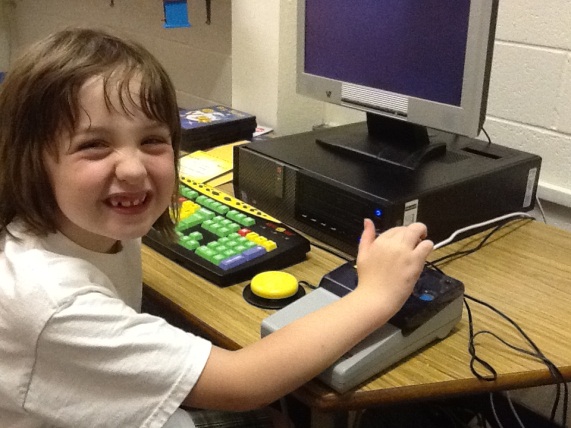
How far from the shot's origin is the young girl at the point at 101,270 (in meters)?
0.67

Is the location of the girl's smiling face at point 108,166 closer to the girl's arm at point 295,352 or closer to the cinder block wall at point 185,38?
the girl's arm at point 295,352

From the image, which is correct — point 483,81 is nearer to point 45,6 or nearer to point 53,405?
point 53,405

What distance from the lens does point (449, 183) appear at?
102 cm

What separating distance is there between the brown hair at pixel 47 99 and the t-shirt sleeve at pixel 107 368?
5.9 inches

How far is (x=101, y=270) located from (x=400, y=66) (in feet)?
1.83

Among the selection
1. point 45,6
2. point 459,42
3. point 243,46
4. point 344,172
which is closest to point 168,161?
point 344,172

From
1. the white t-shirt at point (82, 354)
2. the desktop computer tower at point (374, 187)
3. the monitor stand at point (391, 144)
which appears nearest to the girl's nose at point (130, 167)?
the white t-shirt at point (82, 354)

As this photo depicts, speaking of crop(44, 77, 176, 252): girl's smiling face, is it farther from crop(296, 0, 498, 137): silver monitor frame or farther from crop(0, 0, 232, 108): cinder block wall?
crop(0, 0, 232, 108): cinder block wall

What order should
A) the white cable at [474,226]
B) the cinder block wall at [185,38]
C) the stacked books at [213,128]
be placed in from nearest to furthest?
the white cable at [474,226]
the stacked books at [213,128]
the cinder block wall at [185,38]

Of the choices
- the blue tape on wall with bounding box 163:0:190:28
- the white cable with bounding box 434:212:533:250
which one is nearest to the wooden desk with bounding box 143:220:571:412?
the white cable with bounding box 434:212:533:250

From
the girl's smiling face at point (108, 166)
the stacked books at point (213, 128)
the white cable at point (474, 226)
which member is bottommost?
the white cable at point (474, 226)

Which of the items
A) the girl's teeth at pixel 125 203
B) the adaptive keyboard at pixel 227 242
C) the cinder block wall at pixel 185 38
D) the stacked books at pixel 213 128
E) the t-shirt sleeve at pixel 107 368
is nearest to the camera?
the t-shirt sleeve at pixel 107 368

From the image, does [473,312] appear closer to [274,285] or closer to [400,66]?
[274,285]

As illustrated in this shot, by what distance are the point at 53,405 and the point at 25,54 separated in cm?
40
